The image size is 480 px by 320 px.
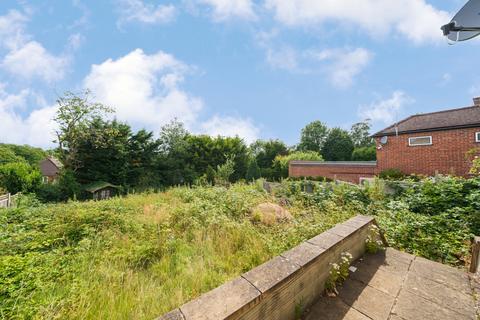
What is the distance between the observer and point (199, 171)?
2025 cm

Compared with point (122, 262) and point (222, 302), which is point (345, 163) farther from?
point (222, 302)

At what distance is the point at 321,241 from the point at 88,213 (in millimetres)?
4018

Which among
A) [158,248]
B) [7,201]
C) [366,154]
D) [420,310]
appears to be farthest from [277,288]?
[366,154]

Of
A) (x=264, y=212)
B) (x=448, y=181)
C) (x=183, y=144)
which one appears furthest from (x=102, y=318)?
(x=183, y=144)

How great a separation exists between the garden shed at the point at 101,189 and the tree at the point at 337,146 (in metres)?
30.6

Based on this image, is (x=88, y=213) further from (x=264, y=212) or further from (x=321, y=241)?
(x=321, y=241)

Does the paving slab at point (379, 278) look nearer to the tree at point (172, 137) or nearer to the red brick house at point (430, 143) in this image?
the red brick house at point (430, 143)

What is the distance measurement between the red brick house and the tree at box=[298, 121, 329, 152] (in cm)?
2335

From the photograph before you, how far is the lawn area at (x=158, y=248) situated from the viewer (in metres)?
1.49

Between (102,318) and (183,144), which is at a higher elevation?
(183,144)

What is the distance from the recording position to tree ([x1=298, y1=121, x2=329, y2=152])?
118 ft

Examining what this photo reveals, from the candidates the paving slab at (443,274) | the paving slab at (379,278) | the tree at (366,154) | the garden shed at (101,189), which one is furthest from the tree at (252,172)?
the paving slab at (379,278)

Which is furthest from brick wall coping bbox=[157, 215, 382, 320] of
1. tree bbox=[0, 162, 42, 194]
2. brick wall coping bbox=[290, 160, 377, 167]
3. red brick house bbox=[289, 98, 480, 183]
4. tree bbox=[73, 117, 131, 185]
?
tree bbox=[73, 117, 131, 185]

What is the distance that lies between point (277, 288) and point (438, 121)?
46.7ft
